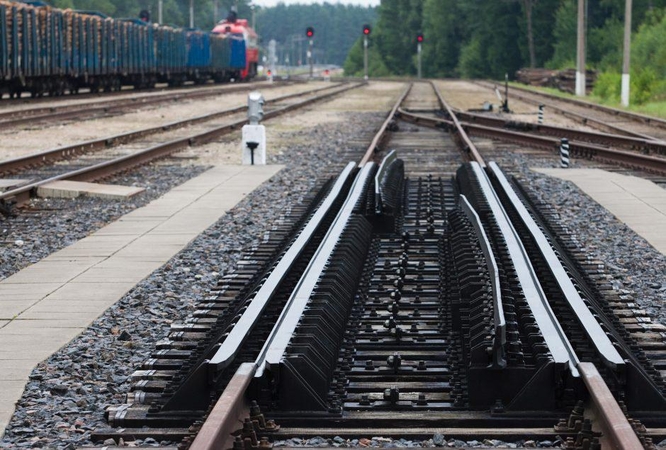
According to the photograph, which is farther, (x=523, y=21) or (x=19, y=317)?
(x=523, y=21)

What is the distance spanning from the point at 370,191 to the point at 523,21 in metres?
85.5

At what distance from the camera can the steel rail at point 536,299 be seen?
5391 mm

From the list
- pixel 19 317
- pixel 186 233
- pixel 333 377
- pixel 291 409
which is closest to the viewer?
pixel 291 409

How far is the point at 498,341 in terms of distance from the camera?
17.4 feet

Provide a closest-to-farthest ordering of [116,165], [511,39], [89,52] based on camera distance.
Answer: [116,165]
[89,52]
[511,39]

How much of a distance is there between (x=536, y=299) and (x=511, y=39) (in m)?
92.7

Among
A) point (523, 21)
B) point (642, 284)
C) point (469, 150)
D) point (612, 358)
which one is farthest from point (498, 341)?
point (523, 21)

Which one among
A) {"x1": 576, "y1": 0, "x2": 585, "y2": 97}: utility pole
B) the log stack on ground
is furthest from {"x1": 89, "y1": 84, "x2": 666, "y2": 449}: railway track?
the log stack on ground

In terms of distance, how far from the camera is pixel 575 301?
261 inches

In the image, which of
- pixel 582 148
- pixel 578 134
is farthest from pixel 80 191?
pixel 578 134

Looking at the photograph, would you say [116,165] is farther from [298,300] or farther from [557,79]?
[557,79]

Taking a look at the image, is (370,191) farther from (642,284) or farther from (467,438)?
(467,438)

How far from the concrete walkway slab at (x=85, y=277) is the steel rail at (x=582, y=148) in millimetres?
6410

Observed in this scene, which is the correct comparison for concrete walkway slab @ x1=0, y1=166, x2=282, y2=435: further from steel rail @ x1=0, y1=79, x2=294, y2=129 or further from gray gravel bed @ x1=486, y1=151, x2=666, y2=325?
steel rail @ x1=0, y1=79, x2=294, y2=129
